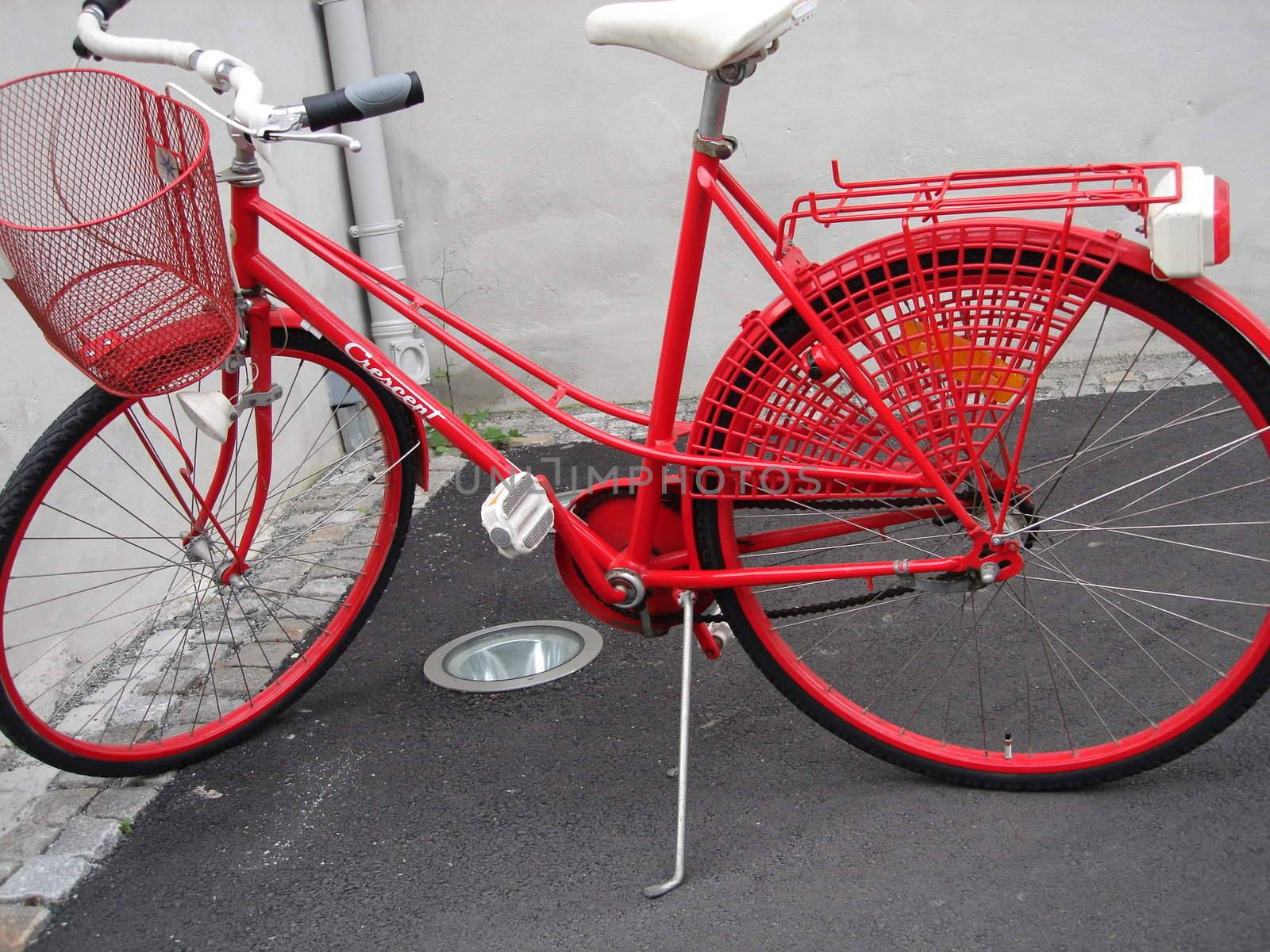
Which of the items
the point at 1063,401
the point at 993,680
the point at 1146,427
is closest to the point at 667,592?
the point at 993,680

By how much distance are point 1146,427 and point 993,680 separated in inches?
65.1

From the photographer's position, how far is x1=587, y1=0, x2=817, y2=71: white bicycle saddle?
2.00 meters

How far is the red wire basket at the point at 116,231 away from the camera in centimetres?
205

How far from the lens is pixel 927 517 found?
2.41 metres

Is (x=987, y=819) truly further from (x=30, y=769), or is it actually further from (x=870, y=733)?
(x=30, y=769)

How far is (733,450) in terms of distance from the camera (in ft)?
7.64

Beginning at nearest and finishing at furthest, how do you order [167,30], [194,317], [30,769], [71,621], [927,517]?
[194,317] < [927,517] < [30,769] < [71,621] < [167,30]

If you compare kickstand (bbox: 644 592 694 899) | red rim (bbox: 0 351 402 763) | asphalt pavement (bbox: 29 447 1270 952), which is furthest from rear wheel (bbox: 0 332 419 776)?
kickstand (bbox: 644 592 694 899)

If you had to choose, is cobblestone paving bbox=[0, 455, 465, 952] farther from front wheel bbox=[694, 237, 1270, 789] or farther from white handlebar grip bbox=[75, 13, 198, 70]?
front wheel bbox=[694, 237, 1270, 789]

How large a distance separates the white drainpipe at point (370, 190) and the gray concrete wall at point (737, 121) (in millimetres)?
83

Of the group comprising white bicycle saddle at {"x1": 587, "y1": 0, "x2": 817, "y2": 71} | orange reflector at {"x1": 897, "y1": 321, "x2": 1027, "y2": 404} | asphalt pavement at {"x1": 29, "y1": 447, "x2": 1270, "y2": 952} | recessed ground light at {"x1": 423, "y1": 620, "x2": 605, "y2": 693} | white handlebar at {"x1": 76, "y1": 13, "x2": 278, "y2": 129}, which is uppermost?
white handlebar at {"x1": 76, "y1": 13, "x2": 278, "y2": 129}

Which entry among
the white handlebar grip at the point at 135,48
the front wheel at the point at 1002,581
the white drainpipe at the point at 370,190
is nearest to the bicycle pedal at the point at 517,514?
the front wheel at the point at 1002,581

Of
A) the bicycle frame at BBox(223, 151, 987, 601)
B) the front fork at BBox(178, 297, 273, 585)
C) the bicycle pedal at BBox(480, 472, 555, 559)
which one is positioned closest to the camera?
the bicycle frame at BBox(223, 151, 987, 601)

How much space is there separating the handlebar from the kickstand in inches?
46.2
